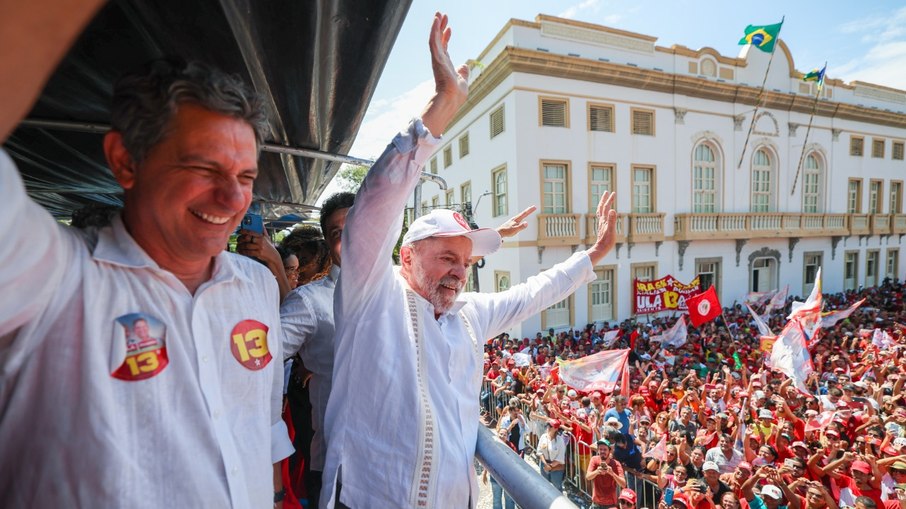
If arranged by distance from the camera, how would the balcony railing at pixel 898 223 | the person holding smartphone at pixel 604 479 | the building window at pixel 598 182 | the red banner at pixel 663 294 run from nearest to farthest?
the person holding smartphone at pixel 604 479, the red banner at pixel 663 294, the building window at pixel 598 182, the balcony railing at pixel 898 223

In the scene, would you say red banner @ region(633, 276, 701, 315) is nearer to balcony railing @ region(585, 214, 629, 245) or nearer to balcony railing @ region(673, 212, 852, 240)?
balcony railing @ region(585, 214, 629, 245)

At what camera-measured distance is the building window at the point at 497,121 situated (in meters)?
15.0

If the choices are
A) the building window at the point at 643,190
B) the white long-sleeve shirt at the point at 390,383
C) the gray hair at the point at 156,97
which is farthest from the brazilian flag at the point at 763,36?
the gray hair at the point at 156,97

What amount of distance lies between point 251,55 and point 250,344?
1.06m

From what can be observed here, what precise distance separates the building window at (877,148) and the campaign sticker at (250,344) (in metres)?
29.9

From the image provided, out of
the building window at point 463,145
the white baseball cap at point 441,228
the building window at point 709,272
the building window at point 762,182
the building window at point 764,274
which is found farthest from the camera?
the building window at point 764,274

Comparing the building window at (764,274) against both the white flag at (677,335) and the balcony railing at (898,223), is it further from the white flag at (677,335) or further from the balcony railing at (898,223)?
the white flag at (677,335)

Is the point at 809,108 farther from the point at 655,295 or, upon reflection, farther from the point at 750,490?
the point at 750,490

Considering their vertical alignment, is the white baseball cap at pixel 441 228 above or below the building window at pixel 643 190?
below

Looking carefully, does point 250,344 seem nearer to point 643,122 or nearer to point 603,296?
point 603,296

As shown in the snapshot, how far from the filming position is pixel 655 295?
14.2 metres

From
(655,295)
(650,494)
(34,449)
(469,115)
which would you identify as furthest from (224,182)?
(469,115)

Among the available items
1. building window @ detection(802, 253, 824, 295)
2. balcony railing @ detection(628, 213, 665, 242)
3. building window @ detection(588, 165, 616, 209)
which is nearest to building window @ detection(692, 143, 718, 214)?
balcony railing @ detection(628, 213, 665, 242)

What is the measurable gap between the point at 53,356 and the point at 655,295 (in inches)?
604
